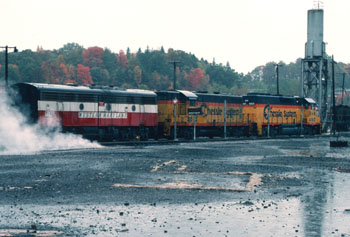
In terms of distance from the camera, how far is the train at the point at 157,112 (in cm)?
3431

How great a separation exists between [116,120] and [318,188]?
25043mm

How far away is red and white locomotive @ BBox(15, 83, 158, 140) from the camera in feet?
111

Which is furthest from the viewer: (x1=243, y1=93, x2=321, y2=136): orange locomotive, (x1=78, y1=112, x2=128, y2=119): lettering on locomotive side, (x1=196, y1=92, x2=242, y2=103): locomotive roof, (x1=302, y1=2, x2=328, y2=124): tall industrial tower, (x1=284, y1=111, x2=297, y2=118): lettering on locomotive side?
(x1=302, y1=2, x2=328, y2=124): tall industrial tower

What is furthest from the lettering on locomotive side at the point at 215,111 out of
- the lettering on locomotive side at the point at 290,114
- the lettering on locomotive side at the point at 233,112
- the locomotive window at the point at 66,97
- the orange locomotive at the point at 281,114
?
the locomotive window at the point at 66,97

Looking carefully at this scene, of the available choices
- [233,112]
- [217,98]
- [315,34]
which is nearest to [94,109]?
[217,98]

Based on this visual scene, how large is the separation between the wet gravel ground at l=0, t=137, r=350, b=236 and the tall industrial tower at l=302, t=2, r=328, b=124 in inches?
1685

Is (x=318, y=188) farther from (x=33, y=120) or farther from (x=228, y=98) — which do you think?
(x=228, y=98)

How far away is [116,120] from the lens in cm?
3822

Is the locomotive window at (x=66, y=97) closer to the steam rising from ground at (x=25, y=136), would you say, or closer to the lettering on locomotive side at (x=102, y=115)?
the lettering on locomotive side at (x=102, y=115)

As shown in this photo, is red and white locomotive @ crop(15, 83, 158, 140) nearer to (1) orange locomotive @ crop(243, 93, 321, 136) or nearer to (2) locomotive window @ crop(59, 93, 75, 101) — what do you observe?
(2) locomotive window @ crop(59, 93, 75, 101)

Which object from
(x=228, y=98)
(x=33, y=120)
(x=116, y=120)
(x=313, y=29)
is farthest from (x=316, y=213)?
(x=313, y=29)

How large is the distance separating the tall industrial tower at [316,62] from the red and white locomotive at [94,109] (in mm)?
28576

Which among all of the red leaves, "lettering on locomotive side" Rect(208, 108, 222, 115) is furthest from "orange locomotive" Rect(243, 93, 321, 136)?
the red leaves

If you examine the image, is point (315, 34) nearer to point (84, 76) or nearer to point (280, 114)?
point (280, 114)
